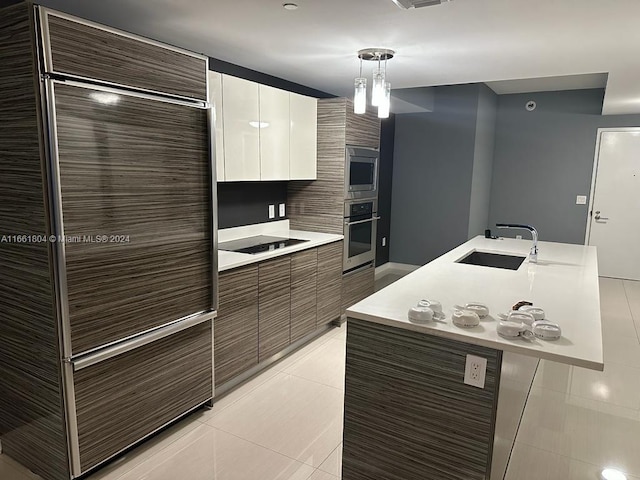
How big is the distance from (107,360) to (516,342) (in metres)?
1.80

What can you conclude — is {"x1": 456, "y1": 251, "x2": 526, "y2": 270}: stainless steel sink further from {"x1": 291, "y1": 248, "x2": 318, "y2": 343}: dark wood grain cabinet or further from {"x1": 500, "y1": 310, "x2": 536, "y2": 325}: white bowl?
{"x1": 500, "y1": 310, "x2": 536, "y2": 325}: white bowl

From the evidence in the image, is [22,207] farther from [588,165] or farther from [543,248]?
[588,165]

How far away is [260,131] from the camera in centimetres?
331

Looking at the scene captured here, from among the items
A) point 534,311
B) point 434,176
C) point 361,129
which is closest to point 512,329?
point 534,311

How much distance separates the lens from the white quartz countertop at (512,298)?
5.31 ft

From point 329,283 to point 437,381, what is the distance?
2191 millimetres

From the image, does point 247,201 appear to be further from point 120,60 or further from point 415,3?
point 415,3

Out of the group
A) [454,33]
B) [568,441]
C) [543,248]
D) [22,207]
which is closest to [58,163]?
[22,207]

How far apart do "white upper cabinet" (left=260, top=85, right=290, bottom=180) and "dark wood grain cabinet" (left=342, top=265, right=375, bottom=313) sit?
124 centimetres

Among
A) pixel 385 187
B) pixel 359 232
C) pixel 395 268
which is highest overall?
pixel 385 187

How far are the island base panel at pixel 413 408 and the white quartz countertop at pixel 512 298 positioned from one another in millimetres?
60

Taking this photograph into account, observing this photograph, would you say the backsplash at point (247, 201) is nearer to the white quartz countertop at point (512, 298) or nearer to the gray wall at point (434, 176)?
the white quartz countertop at point (512, 298)

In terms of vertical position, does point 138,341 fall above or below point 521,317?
below

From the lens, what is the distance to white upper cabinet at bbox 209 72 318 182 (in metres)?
2.94
